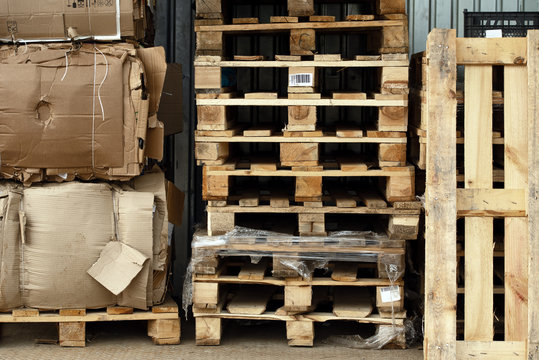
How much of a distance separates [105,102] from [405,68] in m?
2.18

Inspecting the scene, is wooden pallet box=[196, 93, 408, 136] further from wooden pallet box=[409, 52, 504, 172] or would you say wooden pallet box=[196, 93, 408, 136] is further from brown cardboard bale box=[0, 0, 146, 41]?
brown cardboard bale box=[0, 0, 146, 41]

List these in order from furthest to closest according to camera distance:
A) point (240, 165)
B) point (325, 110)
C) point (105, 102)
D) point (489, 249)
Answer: point (325, 110)
point (240, 165)
point (105, 102)
point (489, 249)

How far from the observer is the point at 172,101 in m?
7.21

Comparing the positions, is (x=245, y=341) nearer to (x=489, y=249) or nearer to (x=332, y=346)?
(x=332, y=346)

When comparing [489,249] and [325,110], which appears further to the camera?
Answer: [325,110]

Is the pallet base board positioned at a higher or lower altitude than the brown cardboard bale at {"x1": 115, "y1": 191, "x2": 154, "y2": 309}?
lower

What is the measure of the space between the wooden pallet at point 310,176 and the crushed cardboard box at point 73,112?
21.9 inches

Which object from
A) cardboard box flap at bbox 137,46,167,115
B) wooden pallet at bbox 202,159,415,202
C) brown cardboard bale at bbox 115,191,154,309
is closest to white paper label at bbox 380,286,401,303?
wooden pallet at bbox 202,159,415,202

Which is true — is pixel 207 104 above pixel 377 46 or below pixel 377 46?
below

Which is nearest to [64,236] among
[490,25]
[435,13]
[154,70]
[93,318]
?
[93,318]

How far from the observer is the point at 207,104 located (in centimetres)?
634

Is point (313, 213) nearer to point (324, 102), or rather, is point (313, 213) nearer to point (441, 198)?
point (324, 102)

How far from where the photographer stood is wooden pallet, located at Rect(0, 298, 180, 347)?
6449mm

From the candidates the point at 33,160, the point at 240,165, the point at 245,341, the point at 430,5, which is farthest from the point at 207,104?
the point at 430,5
